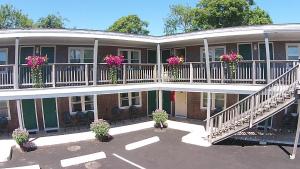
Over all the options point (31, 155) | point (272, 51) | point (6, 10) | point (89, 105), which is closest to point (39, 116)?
point (89, 105)

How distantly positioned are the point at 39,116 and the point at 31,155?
4789 mm

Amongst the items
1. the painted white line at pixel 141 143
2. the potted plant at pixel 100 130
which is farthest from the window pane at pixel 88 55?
the painted white line at pixel 141 143

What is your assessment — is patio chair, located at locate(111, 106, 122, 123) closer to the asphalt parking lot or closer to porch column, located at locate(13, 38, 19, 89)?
the asphalt parking lot

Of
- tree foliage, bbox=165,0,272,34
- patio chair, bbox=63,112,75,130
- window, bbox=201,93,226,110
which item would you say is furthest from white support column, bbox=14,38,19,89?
tree foliage, bbox=165,0,272,34

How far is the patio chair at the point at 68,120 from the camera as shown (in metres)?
20.0

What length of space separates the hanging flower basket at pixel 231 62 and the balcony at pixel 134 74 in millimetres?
162

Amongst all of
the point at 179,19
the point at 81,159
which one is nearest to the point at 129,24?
the point at 179,19

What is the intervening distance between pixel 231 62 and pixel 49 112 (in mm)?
11627

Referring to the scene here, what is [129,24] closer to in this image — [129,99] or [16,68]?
[129,99]

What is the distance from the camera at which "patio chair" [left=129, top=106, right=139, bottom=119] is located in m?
22.9

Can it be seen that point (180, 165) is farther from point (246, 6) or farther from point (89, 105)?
point (246, 6)

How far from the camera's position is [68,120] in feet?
65.9

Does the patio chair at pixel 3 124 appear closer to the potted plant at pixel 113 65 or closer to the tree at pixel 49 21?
the potted plant at pixel 113 65

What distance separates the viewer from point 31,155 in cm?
1548
